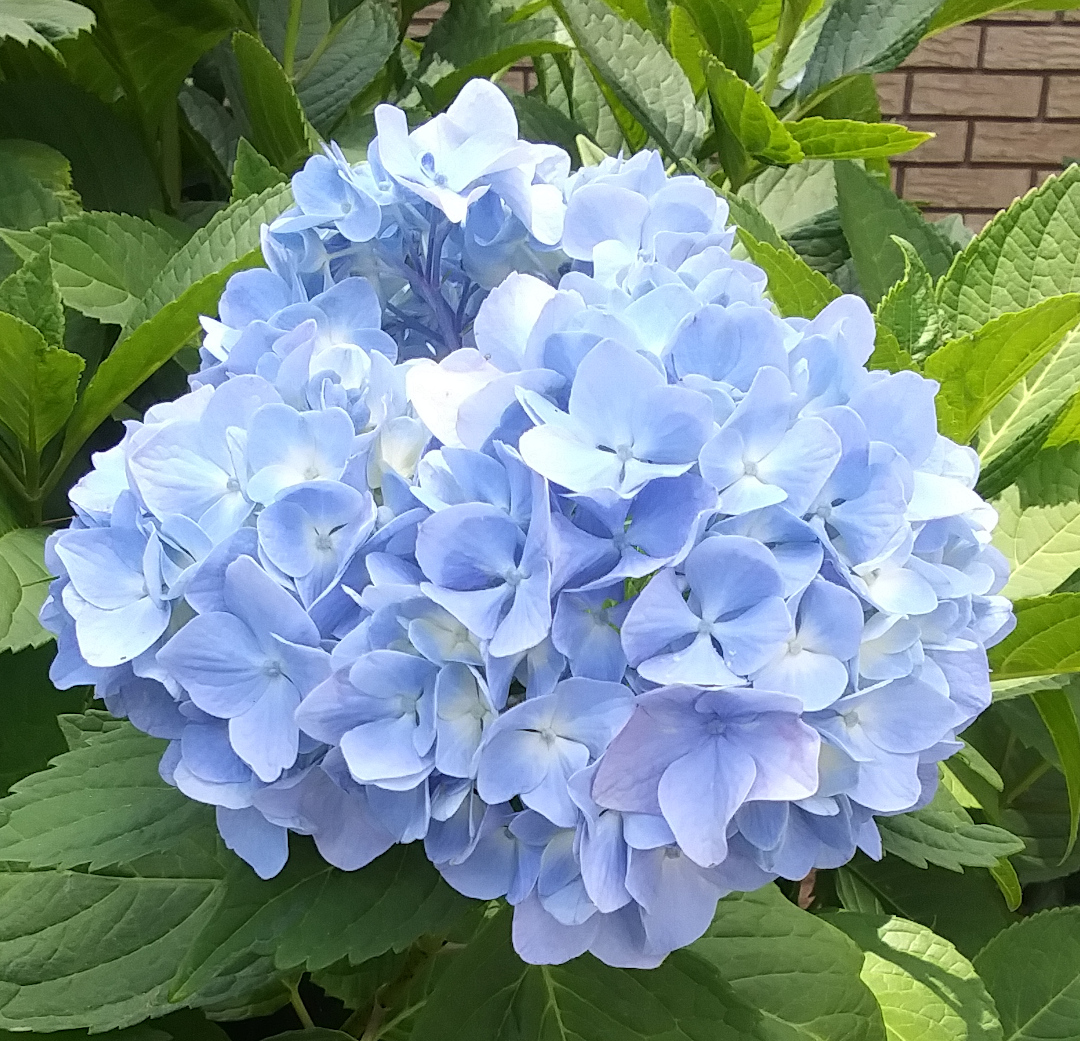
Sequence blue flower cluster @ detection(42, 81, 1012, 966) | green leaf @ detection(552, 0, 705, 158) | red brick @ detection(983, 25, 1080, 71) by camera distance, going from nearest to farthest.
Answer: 1. blue flower cluster @ detection(42, 81, 1012, 966)
2. green leaf @ detection(552, 0, 705, 158)
3. red brick @ detection(983, 25, 1080, 71)

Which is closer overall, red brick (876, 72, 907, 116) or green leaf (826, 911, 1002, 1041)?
green leaf (826, 911, 1002, 1041)

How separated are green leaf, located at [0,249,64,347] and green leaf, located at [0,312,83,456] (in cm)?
2

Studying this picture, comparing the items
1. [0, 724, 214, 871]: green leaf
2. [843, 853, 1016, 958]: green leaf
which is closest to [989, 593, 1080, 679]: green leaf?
[843, 853, 1016, 958]: green leaf

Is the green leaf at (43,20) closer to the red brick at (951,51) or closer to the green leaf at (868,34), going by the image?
the green leaf at (868,34)

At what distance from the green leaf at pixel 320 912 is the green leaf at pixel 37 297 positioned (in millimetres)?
315

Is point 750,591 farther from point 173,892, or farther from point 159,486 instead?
point 173,892

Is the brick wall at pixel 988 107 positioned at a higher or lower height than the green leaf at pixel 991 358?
lower

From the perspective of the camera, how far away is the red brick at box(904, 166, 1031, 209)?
284cm

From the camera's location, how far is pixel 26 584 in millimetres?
481

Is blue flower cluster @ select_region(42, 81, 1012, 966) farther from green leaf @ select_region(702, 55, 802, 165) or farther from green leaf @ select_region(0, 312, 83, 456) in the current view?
green leaf @ select_region(702, 55, 802, 165)

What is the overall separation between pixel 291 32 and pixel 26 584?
496 millimetres

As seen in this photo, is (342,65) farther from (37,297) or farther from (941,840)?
(941,840)

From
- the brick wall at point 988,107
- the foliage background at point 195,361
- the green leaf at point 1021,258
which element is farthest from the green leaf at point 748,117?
the brick wall at point 988,107

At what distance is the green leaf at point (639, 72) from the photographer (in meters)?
0.64
